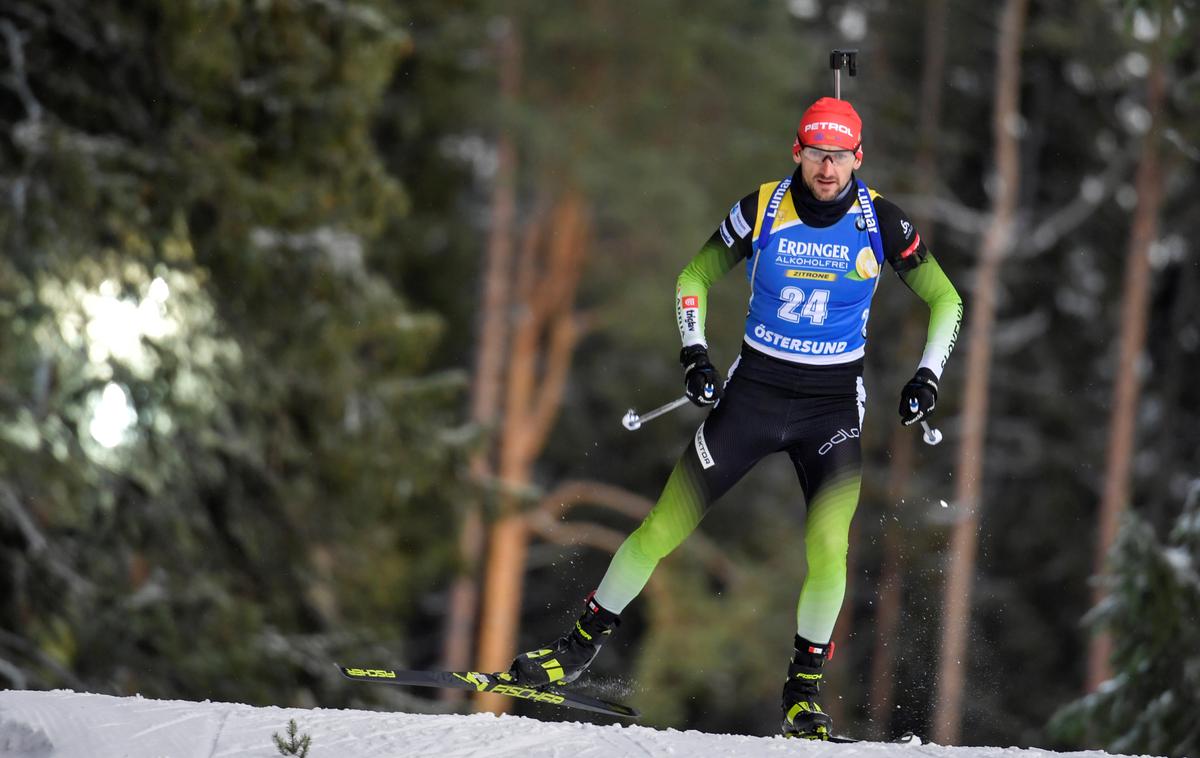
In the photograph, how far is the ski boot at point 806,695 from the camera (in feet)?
23.0

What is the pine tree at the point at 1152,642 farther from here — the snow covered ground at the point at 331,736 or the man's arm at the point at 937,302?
the man's arm at the point at 937,302

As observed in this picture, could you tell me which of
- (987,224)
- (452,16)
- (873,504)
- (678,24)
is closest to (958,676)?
(873,504)

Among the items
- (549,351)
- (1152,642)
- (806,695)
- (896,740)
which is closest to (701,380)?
(806,695)

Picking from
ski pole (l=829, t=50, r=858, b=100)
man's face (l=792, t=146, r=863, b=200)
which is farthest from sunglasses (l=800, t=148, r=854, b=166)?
ski pole (l=829, t=50, r=858, b=100)

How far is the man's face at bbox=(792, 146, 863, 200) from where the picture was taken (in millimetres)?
6438

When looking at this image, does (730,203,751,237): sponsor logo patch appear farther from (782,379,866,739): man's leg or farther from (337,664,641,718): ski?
(337,664,641,718): ski

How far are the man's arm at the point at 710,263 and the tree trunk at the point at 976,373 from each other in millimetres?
13957

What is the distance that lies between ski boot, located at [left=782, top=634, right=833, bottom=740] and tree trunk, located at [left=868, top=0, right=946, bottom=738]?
15.5 m

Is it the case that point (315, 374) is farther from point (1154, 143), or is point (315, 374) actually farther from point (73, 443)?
point (1154, 143)

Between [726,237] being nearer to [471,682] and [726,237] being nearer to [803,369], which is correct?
[803,369]

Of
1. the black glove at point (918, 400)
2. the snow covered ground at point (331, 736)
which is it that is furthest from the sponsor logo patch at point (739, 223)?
the snow covered ground at point (331, 736)

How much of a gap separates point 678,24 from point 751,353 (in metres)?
14.8

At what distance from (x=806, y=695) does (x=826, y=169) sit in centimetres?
221

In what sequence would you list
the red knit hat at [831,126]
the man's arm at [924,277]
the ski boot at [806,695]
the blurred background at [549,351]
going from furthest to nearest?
the blurred background at [549,351]
the ski boot at [806,695]
the man's arm at [924,277]
the red knit hat at [831,126]
